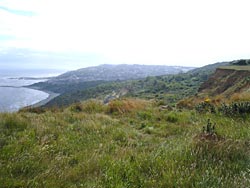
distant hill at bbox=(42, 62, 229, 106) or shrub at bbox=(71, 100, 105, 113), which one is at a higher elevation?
shrub at bbox=(71, 100, 105, 113)

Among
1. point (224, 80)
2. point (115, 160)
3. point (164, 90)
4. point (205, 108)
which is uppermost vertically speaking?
point (115, 160)

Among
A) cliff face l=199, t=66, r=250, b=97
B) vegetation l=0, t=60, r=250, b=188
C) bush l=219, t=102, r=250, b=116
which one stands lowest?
cliff face l=199, t=66, r=250, b=97

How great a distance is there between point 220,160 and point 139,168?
3.42 feet

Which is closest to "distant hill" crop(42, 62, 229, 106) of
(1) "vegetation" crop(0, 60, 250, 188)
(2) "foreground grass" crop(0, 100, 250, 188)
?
(1) "vegetation" crop(0, 60, 250, 188)

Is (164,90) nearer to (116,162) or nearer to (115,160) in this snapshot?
(115,160)

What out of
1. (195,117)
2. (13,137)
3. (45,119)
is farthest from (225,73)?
(13,137)

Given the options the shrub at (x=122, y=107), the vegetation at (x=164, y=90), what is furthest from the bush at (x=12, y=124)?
the vegetation at (x=164, y=90)

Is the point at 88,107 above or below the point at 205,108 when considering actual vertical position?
above

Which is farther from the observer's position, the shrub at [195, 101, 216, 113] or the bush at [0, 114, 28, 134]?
the shrub at [195, 101, 216, 113]

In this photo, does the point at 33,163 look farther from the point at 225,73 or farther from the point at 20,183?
the point at 225,73

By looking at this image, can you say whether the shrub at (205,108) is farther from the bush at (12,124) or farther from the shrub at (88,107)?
the bush at (12,124)

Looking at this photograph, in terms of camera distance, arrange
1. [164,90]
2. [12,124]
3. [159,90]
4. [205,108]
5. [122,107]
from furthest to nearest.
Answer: [159,90] → [164,90] → [122,107] → [205,108] → [12,124]

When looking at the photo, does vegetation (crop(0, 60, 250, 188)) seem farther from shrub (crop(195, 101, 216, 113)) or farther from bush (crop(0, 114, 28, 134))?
shrub (crop(195, 101, 216, 113))

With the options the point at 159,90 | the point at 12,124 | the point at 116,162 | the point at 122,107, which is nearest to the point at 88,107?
the point at 122,107
